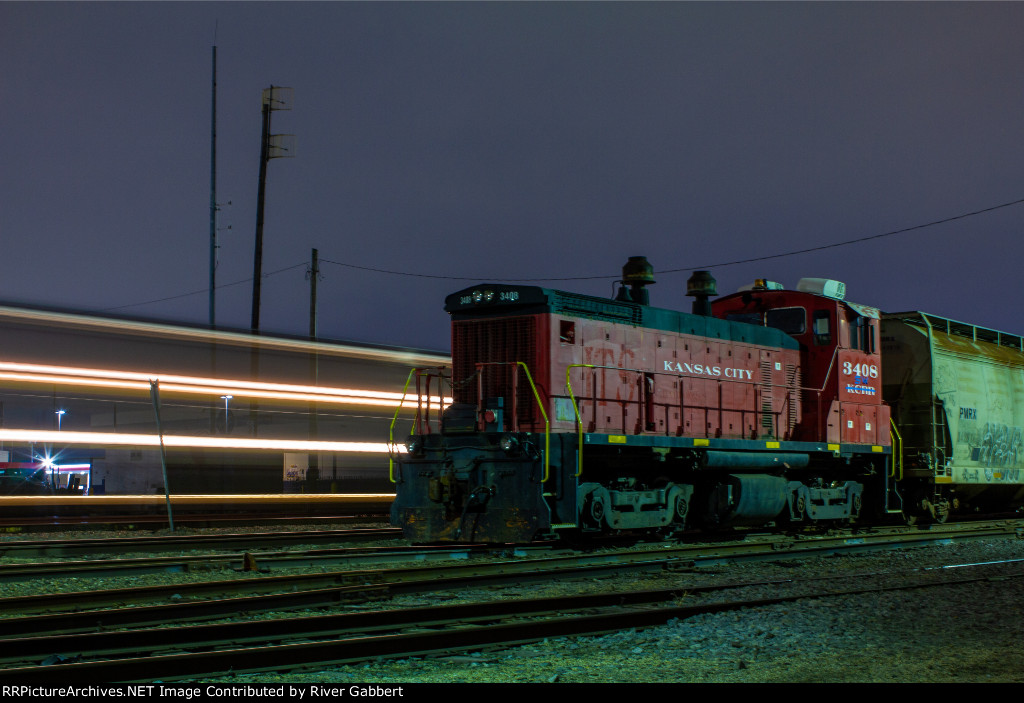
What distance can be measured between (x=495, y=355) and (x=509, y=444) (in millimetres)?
1577

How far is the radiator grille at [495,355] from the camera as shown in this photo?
1248cm

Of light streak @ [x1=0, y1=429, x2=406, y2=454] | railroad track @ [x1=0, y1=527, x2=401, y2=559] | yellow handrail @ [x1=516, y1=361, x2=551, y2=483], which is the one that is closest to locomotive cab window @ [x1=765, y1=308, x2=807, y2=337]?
yellow handrail @ [x1=516, y1=361, x2=551, y2=483]

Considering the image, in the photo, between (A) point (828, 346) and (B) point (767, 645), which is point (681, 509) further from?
(B) point (767, 645)

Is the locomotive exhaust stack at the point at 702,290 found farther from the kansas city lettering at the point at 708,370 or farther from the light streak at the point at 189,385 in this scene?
the light streak at the point at 189,385

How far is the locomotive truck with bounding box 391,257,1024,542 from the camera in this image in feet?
39.2

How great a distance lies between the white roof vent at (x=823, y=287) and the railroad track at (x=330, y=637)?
786cm

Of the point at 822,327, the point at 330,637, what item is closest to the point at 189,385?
the point at 822,327

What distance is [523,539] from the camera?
450 inches

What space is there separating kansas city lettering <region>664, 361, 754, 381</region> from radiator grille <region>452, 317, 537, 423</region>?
249cm

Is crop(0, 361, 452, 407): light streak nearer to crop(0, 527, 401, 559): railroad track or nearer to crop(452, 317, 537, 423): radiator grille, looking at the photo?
crop(452, 317, 537, 423): radiator grille

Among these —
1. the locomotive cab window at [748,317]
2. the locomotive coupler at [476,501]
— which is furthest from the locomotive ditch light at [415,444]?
the locomotive cab window at [748,317]

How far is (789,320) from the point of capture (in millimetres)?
15961
